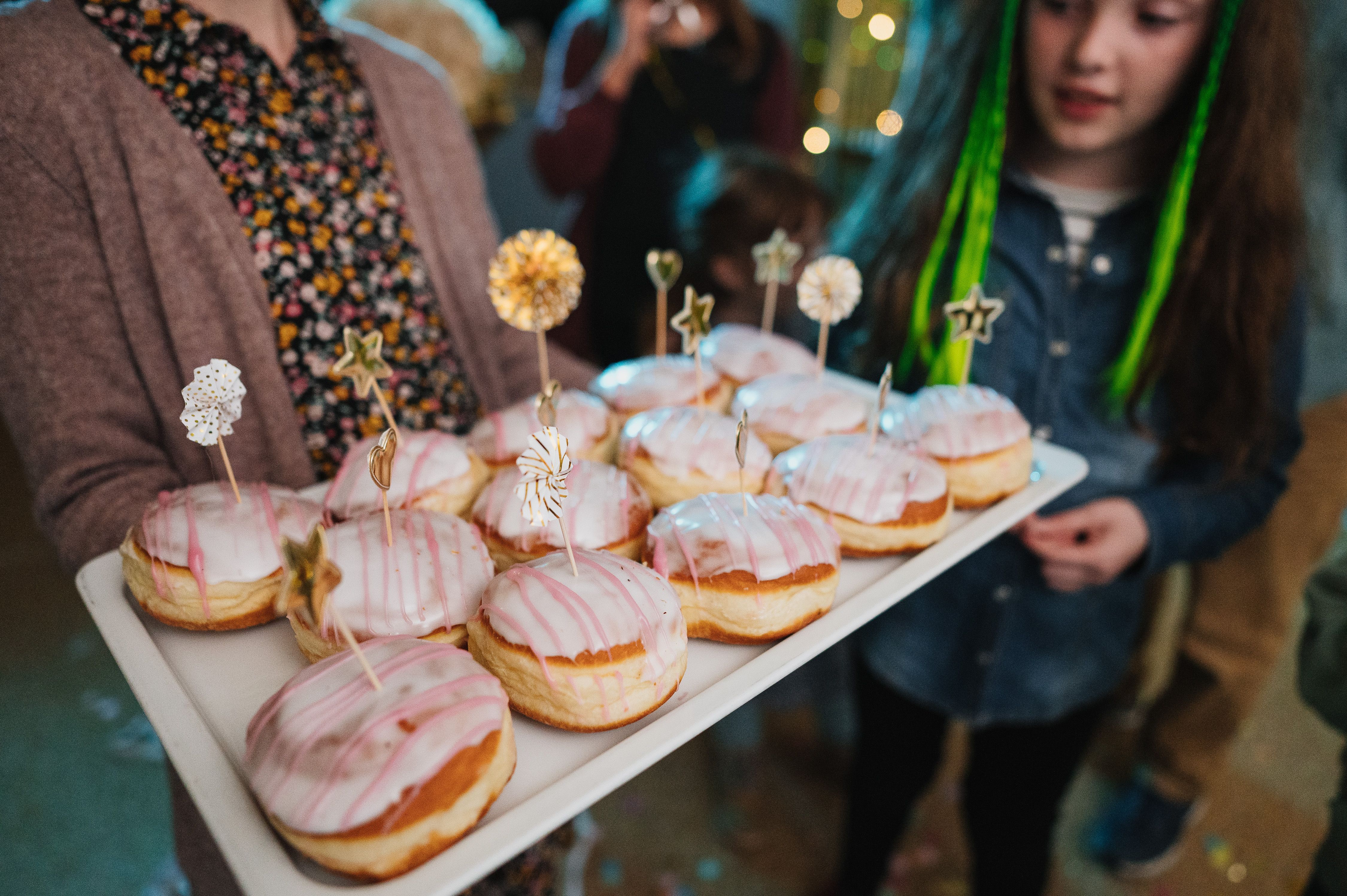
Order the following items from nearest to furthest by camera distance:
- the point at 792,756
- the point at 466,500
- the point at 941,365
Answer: the point at 466,500 → the point at 941,365 → the point at 792,756

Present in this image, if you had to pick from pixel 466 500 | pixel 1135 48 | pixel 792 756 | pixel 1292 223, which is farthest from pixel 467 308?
pixel 792 756

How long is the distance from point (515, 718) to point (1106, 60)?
1618mm

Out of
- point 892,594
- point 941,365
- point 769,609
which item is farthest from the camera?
point 941,365

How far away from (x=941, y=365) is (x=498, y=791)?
1456mm

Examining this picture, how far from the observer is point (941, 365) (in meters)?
1.97

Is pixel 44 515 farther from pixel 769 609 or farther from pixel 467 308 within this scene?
pixel 769 609

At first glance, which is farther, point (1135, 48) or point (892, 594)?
point (1135, 48)

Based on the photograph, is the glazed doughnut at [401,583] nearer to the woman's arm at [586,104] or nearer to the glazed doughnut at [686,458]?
the glazed doughnut at [686,458]

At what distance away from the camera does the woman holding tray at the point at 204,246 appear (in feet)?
4.25

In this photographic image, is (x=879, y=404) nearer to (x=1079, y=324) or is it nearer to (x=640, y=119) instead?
(x=1079, y=324)

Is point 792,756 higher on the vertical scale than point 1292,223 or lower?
lower

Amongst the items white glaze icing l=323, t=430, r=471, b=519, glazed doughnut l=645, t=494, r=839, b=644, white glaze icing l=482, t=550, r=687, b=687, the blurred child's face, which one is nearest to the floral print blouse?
white glaze icing l=323, t=430, r=471, b=519

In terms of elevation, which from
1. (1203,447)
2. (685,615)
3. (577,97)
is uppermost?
(577,97)

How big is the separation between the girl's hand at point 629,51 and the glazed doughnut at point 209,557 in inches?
90.8
